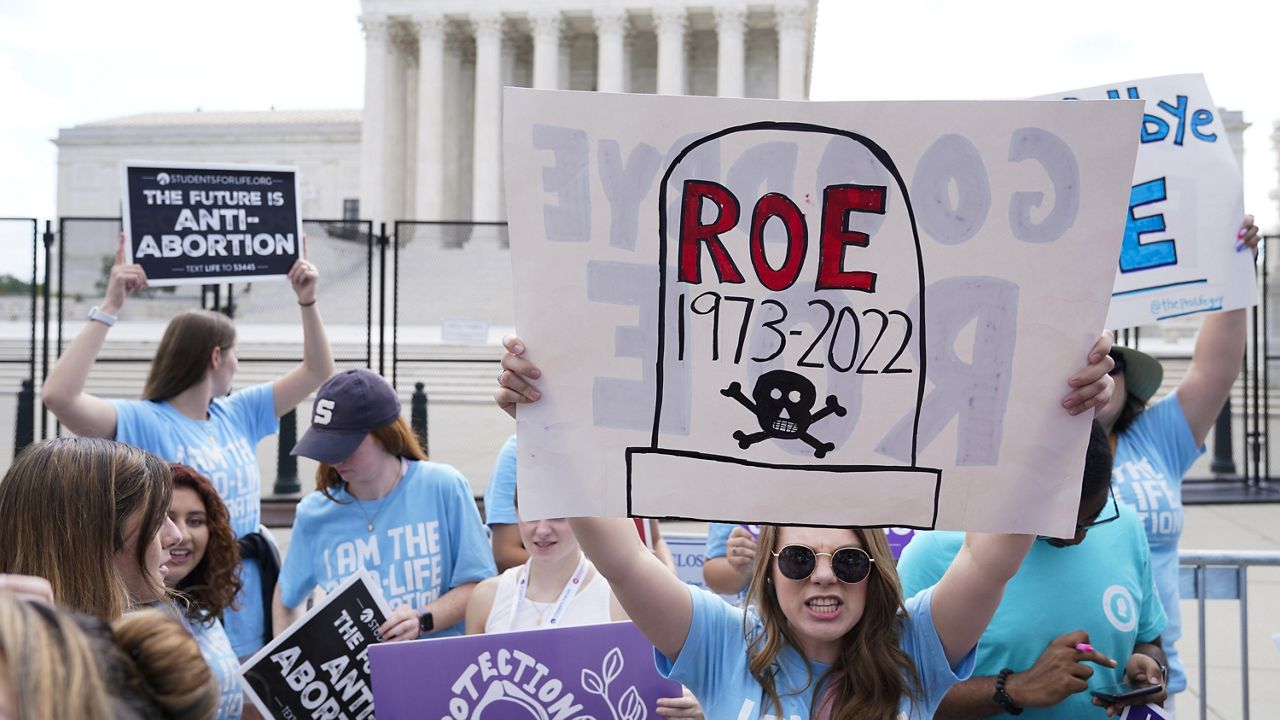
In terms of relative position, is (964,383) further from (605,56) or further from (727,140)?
(605,56)

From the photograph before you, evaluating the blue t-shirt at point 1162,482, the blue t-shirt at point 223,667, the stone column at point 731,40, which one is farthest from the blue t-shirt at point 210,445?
the stone column at point 731,40

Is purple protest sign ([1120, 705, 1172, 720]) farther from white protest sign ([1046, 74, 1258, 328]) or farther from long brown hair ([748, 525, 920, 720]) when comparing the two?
white protest sign ([1046, 74, 1258, 328])

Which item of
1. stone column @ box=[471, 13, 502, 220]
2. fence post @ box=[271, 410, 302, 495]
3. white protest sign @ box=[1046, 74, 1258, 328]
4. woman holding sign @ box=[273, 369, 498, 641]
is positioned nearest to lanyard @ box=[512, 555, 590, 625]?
woman holding sign @ box=[273, 369, 498, 641]

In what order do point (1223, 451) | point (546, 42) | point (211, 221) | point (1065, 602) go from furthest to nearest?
point (546, 42), point (1223, 451), point (211, 221), point (1065, 602)

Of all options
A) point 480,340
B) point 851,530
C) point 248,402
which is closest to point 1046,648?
point 851,530

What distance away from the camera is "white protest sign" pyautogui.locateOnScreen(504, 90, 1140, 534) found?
171cm

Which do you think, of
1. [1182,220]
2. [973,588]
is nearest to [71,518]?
[973,588]

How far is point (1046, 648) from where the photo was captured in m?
2.33

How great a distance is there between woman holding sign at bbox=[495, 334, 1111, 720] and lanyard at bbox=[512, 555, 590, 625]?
2.76 feet

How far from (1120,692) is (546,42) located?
43.1 meters

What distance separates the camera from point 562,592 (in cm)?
288

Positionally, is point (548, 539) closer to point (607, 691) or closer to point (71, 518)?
point (607, 691)

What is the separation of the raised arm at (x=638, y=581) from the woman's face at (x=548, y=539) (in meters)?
0.87

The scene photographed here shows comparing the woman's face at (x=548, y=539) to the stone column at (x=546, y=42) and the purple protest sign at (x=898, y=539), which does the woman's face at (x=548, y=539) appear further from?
the stone column at (x=546, y=42)
